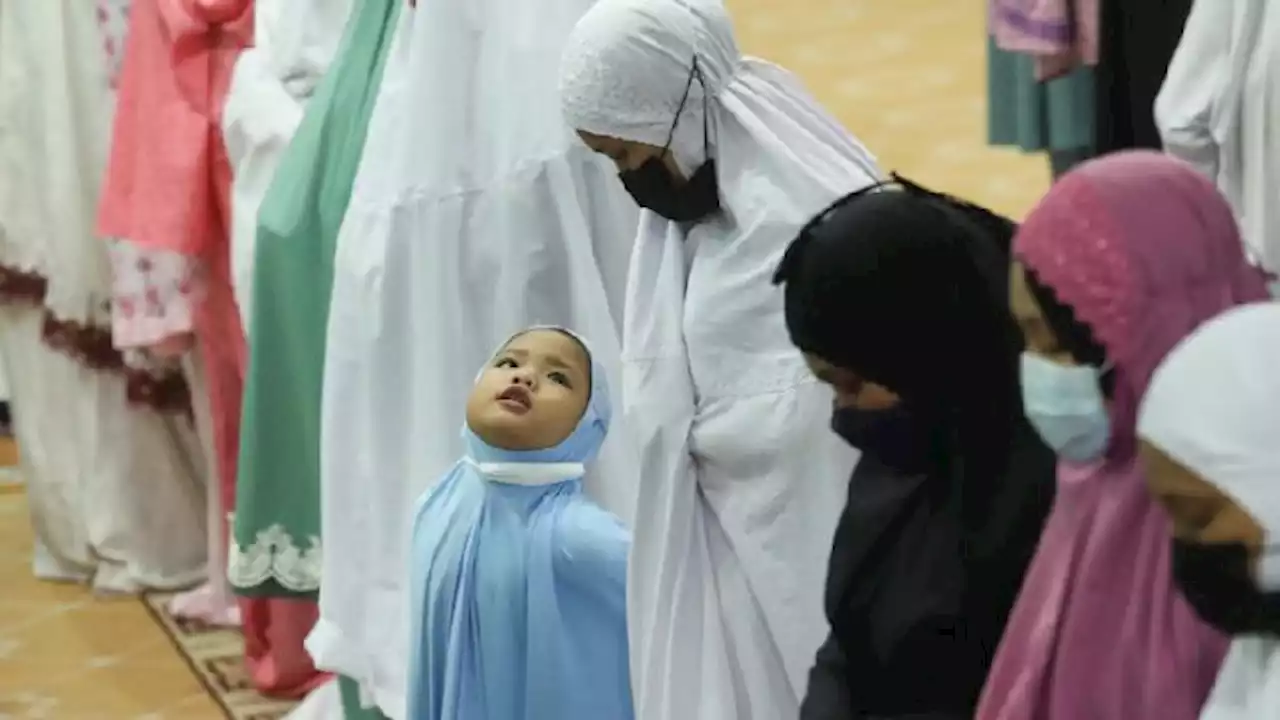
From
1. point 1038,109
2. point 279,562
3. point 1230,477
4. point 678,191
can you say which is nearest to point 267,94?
point 279,562

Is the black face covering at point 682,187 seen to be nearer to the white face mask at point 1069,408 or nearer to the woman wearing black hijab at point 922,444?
the woman wearing black hijab at point 922,444

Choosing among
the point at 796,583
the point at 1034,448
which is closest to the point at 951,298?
the point at 1034,448

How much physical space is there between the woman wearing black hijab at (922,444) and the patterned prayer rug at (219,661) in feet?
6.63

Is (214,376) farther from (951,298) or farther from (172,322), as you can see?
(951,298)

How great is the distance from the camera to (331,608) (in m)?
2.54

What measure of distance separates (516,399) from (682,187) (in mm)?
257

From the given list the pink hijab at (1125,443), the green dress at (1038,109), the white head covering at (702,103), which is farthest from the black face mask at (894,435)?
the green dress at (1038,109)

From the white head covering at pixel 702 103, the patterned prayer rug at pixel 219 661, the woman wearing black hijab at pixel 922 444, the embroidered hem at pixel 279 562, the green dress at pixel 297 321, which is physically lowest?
the patterned prayer rug at pixel 219 661

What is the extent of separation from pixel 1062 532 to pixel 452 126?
1272 millimetres

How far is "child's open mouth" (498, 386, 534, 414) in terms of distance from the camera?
1918mm

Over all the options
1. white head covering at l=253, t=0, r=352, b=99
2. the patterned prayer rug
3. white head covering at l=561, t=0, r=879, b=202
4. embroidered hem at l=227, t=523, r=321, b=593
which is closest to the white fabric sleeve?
white head covering at l=561, t=0, r=879, b=202

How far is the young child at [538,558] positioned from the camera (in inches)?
76.4

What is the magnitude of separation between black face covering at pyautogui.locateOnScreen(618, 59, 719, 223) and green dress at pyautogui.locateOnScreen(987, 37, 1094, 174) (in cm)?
112

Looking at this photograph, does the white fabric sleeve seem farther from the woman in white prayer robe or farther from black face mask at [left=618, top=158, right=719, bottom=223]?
black face mask at [left=618, top=158, right=719, bottom=223]
